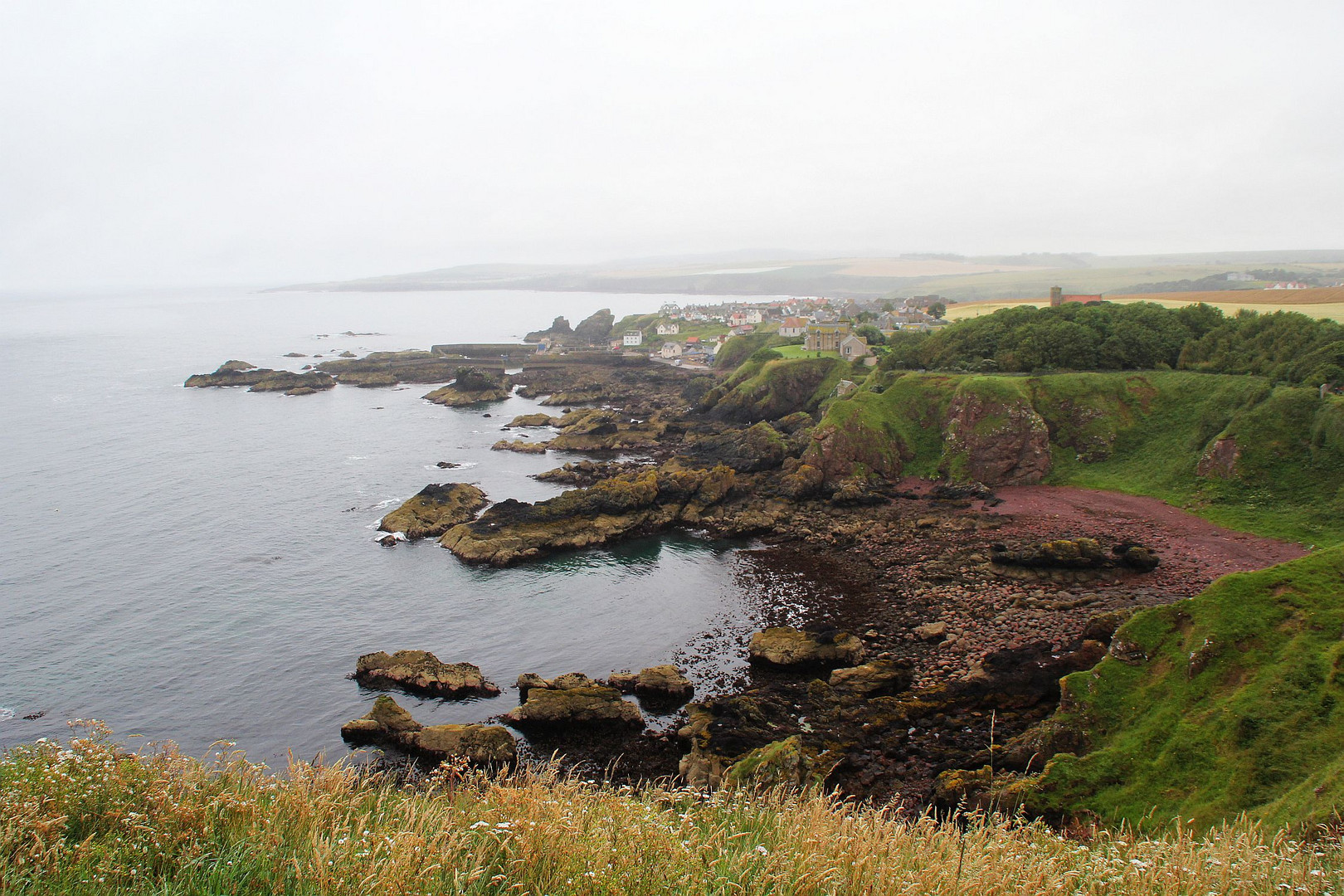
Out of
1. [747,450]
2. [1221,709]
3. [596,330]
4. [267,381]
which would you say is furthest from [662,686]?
[596,330]

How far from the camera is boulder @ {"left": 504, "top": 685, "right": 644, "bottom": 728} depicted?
24.0 meters

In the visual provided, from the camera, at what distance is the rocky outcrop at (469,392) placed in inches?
3499

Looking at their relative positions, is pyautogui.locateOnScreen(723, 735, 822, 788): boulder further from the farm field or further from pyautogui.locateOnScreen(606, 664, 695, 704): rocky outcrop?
the farm field

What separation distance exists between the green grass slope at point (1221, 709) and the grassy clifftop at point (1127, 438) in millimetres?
18398

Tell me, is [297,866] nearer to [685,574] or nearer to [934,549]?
[685,574]

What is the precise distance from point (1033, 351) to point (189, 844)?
194ft

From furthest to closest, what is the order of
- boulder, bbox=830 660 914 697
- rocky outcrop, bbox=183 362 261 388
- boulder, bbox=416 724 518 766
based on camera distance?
rocky outcrop, bbox=183 362 261 388 → boulder, bbox=830 660 914 697 → boulder, bbox=416 724 518 766

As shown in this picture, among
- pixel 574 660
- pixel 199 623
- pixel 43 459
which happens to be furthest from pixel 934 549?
pixel 43 459

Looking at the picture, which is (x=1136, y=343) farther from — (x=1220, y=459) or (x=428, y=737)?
(x=428, y=737)

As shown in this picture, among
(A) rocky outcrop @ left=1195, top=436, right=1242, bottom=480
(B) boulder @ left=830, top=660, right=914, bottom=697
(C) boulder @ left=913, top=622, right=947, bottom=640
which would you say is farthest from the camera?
(A) rocky outcrop @ left=1195, top=436, right=1242, bottom=480

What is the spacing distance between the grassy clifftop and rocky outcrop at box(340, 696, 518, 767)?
1248 inches

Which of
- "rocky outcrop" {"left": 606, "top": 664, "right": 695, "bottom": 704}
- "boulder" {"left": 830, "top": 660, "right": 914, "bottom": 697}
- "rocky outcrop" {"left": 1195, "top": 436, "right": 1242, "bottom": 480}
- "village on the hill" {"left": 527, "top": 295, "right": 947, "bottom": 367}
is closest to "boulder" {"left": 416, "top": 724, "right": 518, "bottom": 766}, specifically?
"rocky outcrop" {"left": 606, "top": 664, "right": 695, "bottom": 704}

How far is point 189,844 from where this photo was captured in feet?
19.8

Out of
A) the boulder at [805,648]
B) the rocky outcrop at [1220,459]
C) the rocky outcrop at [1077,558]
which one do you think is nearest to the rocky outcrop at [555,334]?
the rocky outcrop at [1220,459]
